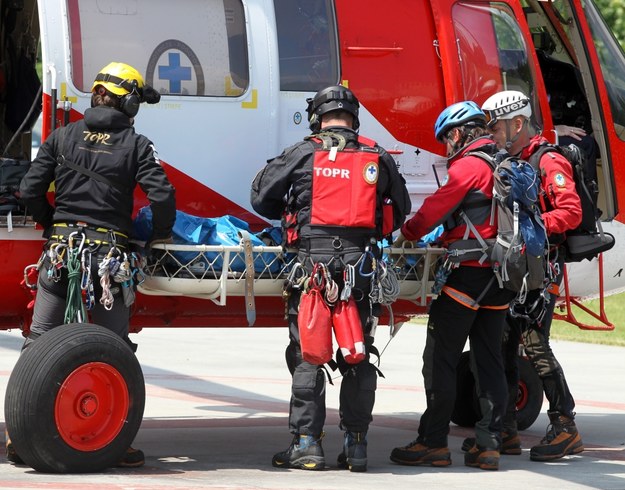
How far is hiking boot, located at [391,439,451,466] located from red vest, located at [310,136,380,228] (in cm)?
145

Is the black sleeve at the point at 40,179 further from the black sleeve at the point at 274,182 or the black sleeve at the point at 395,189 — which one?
the black sleeve at the point at 395,189

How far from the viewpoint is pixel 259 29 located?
7.98 m

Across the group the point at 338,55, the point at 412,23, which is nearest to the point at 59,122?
the point at 338,55

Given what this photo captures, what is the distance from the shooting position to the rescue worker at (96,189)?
23.1 ft

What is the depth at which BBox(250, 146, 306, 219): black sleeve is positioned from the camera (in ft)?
23.8

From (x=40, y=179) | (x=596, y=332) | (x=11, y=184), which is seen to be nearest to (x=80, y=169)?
(x=40, y=179)

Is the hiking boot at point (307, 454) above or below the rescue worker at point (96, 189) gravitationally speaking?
below

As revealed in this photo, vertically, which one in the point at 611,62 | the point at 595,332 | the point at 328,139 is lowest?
the point at 595,332

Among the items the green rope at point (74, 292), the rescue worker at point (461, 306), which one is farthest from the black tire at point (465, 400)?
the green rope at point (74, 292)

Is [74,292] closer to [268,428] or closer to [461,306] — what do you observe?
[461,306]

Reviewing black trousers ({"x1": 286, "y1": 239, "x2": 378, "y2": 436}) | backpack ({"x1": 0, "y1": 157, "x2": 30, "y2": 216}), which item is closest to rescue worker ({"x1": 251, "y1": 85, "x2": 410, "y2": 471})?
black trousers ({"x1": 286, "y1": 239, "x2": 378, "y2": 436})

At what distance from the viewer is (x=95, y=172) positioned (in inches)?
279

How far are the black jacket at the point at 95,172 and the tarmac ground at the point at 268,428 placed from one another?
1.39m

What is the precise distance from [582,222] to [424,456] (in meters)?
1.81
